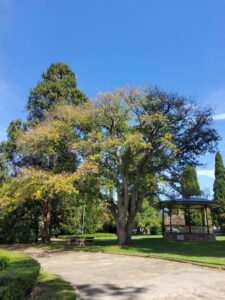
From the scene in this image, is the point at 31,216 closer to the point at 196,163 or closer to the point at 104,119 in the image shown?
the point at 104,119

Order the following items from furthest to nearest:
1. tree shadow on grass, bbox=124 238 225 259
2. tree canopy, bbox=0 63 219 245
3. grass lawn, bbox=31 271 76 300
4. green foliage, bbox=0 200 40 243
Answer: green foliage, bbox=0 200 40 243 < tree canopy, bbox=0 63 219 245 < tree shadow on grass, bbox=124 238 225 259 < grass lawn, bbox=31 271 76 300

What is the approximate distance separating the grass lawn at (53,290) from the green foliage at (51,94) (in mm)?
18824

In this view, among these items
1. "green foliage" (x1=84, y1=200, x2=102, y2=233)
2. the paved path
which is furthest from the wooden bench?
"green foliage" (x1=84, y1=200, x2=102, y2=233)

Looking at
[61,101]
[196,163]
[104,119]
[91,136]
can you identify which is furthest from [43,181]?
[196,163]

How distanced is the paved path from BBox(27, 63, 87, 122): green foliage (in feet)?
53.2

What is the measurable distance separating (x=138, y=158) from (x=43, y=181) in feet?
26.3

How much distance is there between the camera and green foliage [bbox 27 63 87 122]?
1070 inches

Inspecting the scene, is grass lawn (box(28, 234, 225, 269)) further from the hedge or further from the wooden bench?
the hedge

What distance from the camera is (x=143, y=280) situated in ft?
31.4

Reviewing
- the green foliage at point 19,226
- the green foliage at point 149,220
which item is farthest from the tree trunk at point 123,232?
the green foliage at point 149,220

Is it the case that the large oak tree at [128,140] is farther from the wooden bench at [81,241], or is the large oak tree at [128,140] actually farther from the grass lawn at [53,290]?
the grass lawn at [53,290]

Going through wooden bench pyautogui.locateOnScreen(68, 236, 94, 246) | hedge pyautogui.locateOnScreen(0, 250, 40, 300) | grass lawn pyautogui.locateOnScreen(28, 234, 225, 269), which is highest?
wooden bench pyautogui.locateOnScreen(68, 236, 94, 246)

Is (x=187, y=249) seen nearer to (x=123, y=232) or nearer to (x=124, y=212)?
(x=123, y=232)

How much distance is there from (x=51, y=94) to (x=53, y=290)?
817 inches
